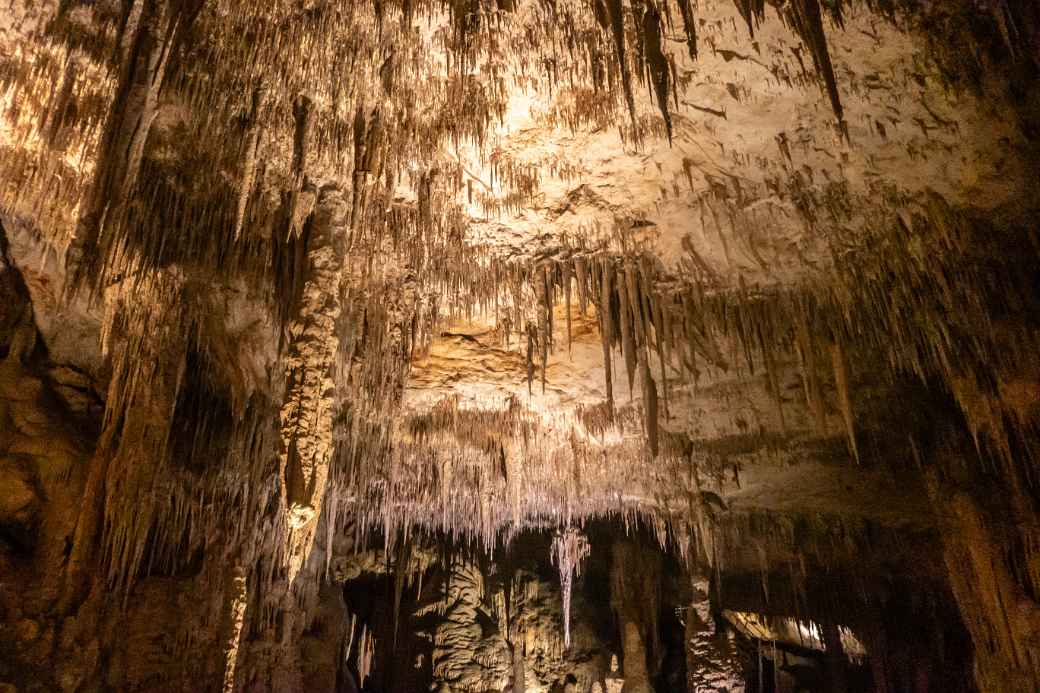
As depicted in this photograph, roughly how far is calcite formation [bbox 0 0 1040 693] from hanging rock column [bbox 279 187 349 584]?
24 mm

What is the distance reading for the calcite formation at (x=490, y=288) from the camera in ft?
12.7

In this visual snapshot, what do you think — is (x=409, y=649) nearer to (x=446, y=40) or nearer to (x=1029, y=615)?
(x=1029, y=615)

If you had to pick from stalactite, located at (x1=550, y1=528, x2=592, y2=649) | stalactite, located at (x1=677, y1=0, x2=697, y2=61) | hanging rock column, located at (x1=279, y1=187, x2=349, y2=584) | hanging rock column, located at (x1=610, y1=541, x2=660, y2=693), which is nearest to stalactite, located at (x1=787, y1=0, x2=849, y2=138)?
stalactite, located at (x1=677, y1=0, x2=697, y2=61)

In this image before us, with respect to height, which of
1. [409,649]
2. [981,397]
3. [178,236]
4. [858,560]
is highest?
[178,236]

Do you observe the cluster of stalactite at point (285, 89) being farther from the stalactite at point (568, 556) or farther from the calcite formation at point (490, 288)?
the stalactite at point (568, 556)

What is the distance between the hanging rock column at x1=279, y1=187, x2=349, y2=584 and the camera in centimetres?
472

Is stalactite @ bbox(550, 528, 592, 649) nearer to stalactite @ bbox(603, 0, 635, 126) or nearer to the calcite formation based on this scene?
the calcite formation

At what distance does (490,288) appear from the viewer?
5973 millimetres

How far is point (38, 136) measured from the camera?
4582 mm

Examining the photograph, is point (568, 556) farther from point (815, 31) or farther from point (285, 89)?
point (815, 31)

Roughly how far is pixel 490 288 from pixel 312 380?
1.83 meters

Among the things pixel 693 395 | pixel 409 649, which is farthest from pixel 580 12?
pixel 409 649

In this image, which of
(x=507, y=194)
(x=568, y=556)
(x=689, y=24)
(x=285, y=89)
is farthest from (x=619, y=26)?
(x=568, y=556)

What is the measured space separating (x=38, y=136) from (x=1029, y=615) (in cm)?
966
